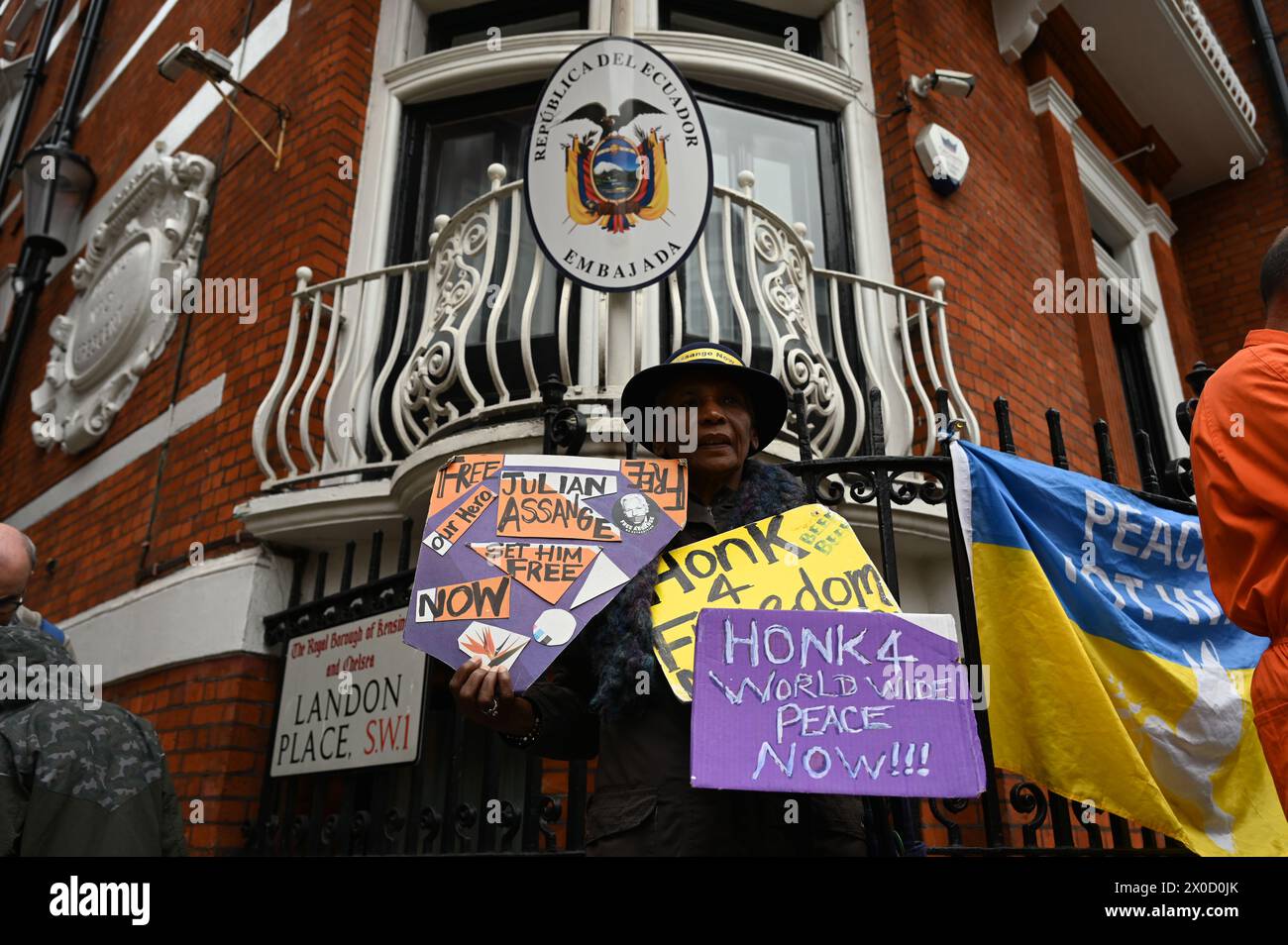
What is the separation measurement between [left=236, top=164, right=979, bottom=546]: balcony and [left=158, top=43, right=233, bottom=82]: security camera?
5.44ft

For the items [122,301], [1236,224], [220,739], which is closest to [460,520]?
[220,739]

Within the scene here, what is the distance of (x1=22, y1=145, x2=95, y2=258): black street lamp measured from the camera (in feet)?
24.9

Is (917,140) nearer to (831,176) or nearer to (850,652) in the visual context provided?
(831,176)

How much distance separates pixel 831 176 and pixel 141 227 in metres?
4.52

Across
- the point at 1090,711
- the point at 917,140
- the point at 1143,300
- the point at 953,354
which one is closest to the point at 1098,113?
the point at 1143,300

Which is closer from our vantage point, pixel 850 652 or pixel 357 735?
pixel 850 652

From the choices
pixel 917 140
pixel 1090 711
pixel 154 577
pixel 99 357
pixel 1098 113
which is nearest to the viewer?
pixel 1090 711

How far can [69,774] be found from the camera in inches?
79.5

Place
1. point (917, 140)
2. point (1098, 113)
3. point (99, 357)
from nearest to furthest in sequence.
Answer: point (917, 140) < point (99, 357) < point (1098, 113)

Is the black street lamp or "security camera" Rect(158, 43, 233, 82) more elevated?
the black street lamp

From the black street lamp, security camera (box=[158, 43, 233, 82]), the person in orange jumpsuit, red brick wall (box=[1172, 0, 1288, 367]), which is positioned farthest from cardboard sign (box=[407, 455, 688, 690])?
red brick wall (box=[1172, 0, 1288, 367])

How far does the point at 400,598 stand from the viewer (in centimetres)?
361

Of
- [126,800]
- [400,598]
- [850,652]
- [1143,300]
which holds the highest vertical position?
[1143,300]

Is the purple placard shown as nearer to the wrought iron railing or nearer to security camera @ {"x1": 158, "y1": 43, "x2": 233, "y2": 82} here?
the wrought iron railing
